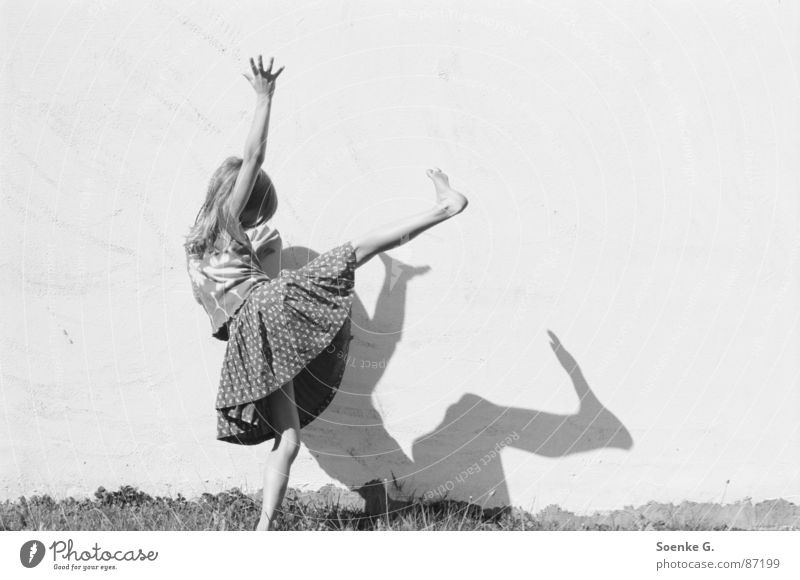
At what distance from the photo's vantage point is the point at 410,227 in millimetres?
3791

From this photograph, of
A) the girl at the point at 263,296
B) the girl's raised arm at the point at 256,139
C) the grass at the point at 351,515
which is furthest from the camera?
the grass at the point at 351,515

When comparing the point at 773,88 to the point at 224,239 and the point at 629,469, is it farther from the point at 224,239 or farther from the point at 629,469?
the point at 224,239

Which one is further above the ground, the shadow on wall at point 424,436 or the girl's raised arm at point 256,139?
→ the girl's raised arm at point 256,139

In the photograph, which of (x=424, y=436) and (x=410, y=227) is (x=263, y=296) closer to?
(x=410, y=227)

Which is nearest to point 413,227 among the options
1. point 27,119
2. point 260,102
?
point 260,102

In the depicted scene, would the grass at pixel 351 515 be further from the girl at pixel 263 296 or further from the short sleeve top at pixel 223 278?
the short sleeve top at pixel 223 278

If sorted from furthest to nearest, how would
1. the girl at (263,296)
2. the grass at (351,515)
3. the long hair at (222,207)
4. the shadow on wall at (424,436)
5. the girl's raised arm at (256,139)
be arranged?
the shadow on wall at (424,436) → the grass at (351,515) → the long hair at (222,207) → the girl at (263,296) → the girl's raised arm at (256,139)

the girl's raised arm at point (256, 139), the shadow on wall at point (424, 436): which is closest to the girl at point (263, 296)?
the girl's raised arm at point (256, 139)

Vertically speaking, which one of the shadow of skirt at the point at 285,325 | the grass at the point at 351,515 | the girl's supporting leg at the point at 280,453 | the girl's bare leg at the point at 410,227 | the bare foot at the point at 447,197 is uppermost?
the bare foot at the point at 447,197

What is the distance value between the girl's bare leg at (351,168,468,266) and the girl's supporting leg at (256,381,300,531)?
553 millimetres

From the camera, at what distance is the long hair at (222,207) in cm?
391

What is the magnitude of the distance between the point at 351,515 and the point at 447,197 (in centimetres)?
135

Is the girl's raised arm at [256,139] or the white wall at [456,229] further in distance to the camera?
the white wall at [456,229]

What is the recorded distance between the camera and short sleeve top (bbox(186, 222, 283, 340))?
3.93m
